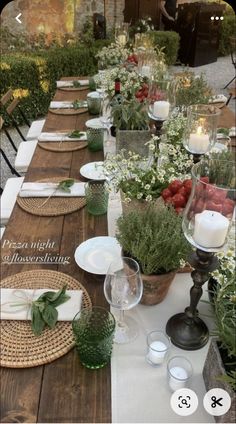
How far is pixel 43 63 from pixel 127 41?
1.13m

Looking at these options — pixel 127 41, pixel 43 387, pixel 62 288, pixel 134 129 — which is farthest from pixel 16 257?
pixel 127 41

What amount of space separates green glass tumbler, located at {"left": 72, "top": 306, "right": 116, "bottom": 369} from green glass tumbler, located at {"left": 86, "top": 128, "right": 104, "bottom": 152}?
1080 millimetres

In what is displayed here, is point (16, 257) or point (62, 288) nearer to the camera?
point (62, 288)

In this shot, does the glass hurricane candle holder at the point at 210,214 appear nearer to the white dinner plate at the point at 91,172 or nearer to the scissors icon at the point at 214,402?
the scissors icon at the point at 214,402

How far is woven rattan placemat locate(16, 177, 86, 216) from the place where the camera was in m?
1.28

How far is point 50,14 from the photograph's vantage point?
4.74m

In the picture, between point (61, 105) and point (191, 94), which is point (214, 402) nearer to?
point (191, 94)

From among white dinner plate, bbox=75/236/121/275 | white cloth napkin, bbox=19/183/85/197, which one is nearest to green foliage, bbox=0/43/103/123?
white cloth napkin, bbox=19/183/85/197

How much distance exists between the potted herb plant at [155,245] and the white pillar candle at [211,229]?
4.0 inches

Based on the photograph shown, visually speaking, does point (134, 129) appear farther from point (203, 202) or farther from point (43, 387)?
point (43, 387)

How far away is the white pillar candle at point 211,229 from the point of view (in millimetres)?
719

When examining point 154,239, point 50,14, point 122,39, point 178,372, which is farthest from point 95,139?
point 50,14

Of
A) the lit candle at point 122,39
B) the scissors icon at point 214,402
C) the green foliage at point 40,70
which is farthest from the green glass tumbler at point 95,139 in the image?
the green foliage at point 40,70

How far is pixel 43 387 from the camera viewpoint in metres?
0.73
